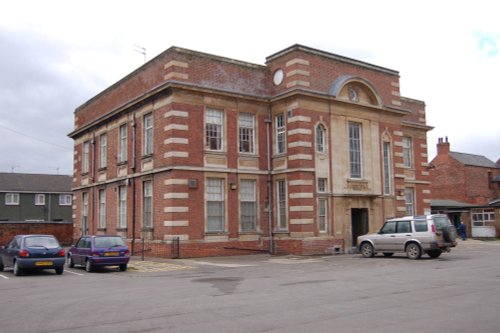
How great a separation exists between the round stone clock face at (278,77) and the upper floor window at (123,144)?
29.3 feet

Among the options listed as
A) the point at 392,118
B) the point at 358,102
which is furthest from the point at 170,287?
the point at 392,118

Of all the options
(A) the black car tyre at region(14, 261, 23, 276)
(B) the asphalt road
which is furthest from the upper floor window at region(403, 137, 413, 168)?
(A) the black car tyre at region(14, 261, 23, 276)

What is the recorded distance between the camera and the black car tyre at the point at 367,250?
25031 mm

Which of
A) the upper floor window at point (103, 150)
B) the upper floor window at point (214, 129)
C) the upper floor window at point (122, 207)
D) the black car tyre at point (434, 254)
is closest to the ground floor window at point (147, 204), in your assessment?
the upper floor window at point (122, 207)

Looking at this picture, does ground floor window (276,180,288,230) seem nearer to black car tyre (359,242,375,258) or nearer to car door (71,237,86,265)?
black car tyre (359,242,375,258)

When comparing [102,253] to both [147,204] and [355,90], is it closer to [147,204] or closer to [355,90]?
[147,204]

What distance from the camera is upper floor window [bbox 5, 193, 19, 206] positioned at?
5872 cm

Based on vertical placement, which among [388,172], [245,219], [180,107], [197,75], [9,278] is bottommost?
[9,278]

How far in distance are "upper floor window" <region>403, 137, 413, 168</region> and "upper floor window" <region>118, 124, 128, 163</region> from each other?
1883 centimetres

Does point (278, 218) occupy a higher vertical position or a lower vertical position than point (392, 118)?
lower

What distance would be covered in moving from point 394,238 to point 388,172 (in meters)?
7.92

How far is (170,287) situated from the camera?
1476 cm

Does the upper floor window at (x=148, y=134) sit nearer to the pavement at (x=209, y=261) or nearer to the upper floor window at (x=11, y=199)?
the pavement at (x=209, y=261)

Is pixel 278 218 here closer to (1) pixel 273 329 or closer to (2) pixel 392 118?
(2) pixel 392 118
